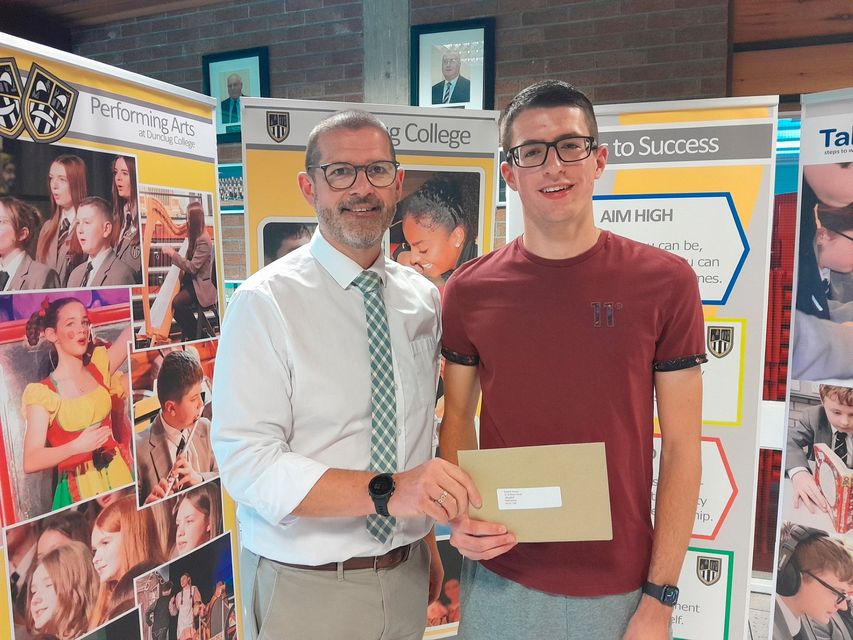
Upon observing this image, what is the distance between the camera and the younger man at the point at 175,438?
2.37 meters

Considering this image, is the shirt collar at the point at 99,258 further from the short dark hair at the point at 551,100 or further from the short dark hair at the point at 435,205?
the short dark hair at the point at 551,100

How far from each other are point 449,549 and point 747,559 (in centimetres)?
125

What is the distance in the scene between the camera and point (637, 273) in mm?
1494

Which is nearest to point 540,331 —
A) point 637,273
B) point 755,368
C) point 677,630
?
point 637,273

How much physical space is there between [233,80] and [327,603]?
4385 mm

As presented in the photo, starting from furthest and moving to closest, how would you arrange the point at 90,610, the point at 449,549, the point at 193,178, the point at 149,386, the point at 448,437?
the point at 449,549 → the point at 193,178 → the point at 149,386 → the point at 90,610 → the point at 448,437

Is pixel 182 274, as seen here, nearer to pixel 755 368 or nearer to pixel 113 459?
pixel 113 459

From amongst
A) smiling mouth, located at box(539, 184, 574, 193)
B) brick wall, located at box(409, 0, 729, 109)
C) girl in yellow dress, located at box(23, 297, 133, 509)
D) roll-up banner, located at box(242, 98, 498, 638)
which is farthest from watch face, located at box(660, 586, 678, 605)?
brick wall, located at box(409, 0, 729, 109)

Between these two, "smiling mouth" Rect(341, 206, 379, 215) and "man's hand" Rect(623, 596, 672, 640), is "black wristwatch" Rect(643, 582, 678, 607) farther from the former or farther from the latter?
"smiling mouth" Rect(341, 206, 379, 215)

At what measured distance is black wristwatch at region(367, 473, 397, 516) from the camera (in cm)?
138

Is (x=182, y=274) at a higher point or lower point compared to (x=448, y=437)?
higher

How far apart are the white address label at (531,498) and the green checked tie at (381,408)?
0.33 metres

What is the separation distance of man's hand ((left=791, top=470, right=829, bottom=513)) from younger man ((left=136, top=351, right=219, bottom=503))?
2313 mm

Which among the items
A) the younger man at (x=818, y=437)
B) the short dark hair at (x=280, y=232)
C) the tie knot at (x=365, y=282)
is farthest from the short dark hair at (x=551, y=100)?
the younger man at (x=818, y=437)
